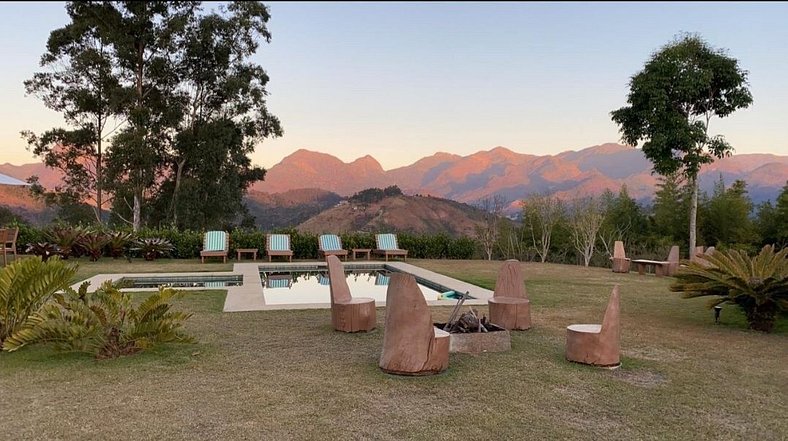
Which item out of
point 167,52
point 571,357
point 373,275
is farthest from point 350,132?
point 571,357

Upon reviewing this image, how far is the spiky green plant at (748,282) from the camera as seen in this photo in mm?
5531

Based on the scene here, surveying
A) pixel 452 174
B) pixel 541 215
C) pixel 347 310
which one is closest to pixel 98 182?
pixel 541 215

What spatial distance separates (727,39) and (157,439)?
16776mm

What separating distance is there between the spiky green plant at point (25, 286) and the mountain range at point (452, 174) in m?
19.7

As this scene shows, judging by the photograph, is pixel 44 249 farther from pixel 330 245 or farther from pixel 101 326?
pixel 101 326

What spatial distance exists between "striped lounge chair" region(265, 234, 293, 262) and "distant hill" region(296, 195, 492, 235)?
56.3ft

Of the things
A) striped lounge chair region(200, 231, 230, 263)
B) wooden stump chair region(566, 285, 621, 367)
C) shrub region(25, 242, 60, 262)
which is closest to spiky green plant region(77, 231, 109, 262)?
shrub region(25, 242, 60, 262)

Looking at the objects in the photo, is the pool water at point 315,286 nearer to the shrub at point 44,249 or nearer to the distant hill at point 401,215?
the shrub at point 44,249

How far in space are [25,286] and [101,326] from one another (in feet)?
2.29

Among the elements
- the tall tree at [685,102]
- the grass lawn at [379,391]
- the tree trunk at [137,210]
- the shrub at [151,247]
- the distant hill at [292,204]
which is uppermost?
the tall tree at [685,102]

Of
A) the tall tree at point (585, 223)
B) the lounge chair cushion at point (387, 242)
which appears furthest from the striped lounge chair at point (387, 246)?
the tall tree at point (585, 223)

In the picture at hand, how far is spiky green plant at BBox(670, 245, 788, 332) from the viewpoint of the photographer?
5.53 metres

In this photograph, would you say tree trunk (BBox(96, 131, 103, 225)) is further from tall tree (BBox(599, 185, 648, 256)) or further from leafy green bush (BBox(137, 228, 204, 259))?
tall tree (BBox(599, 185, 648, 256))

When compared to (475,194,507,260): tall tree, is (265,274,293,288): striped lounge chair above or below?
below
